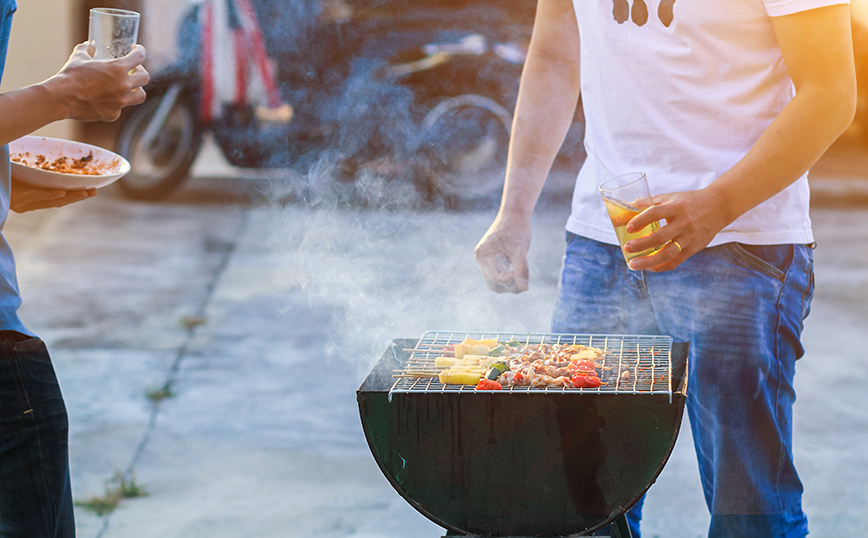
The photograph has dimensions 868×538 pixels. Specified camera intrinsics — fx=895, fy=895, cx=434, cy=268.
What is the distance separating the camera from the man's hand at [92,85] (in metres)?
1.55

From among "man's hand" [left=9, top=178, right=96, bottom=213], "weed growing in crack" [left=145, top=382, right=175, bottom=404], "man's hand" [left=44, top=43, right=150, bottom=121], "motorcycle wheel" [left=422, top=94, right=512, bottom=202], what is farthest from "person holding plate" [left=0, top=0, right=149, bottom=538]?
"motorcycle wheel" [left=422, top=94, right=512, bottom=202]

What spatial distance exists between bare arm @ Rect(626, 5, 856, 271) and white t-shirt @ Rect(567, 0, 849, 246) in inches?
3.5

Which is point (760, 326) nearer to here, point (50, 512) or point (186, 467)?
point (50, 512)

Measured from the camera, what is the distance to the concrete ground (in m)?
3.04

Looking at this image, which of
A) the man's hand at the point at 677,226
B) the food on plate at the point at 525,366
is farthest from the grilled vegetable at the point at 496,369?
the man's hand at the point at 677,226

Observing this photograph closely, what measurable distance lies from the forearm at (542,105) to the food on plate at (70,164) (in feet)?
2.95

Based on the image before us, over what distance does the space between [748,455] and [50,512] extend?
4.35 feet

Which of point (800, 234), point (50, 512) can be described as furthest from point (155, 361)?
point (800, 234)

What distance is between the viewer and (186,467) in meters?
3.41

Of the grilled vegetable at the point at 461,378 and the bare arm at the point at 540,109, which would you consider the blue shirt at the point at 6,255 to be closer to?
the grilled vegetable at the point at 461,378

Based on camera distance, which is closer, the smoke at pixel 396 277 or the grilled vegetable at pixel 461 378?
the grilled vegetable at pixel 461 378

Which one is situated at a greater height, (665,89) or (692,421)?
(665,89)

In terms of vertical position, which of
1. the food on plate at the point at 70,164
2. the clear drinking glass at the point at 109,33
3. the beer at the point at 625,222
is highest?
the clear drinking glass at the point at 109,33

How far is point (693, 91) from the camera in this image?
1742mm
